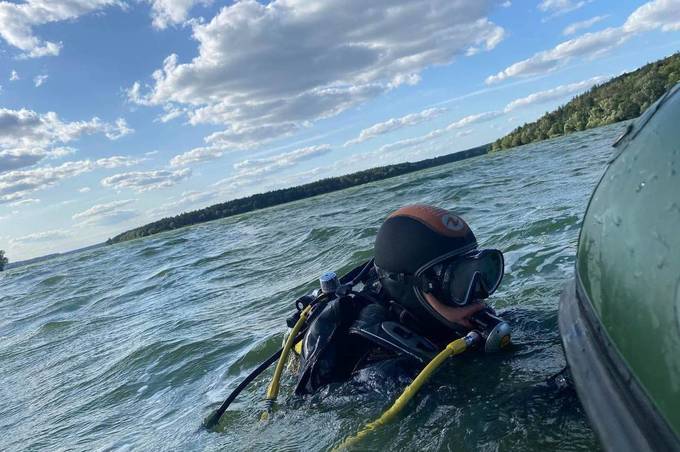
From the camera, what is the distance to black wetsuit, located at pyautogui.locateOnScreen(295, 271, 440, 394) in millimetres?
3275

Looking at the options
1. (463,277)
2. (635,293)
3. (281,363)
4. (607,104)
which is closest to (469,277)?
(463,277)

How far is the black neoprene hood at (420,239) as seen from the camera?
3297 millimetres

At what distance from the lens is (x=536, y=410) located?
2816 mm

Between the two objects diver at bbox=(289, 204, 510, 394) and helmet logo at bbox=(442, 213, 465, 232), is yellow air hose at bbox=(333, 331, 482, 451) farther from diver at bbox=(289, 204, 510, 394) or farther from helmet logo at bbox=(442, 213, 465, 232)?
helmet logo at bbox=(442, 213, 465, 232)

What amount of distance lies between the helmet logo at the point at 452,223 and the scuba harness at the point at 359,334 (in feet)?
1.75

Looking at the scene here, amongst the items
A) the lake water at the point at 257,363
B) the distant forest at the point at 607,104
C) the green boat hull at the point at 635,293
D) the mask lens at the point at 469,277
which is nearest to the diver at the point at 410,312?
the mask lens at the point at 469,277

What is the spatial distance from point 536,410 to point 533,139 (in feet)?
206

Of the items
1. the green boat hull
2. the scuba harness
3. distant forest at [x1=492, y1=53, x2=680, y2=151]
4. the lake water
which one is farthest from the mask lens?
distant forest at [x1=492, y1=53, x2=680, y2=151]

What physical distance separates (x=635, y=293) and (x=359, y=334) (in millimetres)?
2066

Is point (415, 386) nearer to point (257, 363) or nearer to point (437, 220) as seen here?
point (437, 220)

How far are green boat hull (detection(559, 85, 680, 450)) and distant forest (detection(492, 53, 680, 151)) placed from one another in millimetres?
36943

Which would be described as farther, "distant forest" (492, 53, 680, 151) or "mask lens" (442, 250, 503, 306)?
"distant forest" (492, 53, 680, 151)

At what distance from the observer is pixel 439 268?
3.27 m

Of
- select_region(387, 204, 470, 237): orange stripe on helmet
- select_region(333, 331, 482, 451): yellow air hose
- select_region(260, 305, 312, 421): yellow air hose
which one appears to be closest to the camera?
select_region(333, 331, 482, 451): yellow air hose
